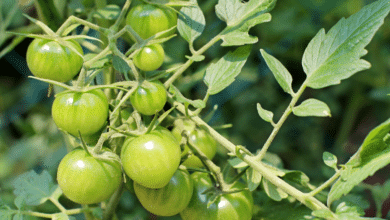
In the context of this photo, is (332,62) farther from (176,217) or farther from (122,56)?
(176,217)

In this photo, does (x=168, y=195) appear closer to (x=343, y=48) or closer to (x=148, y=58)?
(x=148, y=58)

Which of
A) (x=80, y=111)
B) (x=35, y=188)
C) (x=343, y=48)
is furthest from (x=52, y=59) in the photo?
(x=343, y=48)

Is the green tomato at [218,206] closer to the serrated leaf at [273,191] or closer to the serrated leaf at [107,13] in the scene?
the serrated leaf at [273,191]

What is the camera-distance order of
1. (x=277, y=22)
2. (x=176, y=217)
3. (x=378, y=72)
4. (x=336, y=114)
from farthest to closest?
(x=336, y=114) < (x=378, y=72) < (x=277, y=22) < (x=176, y=217)

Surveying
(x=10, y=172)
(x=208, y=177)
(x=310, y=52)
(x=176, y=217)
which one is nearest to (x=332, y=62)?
(x=310, y=52)

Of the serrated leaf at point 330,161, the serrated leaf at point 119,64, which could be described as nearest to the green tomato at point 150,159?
the serrated leaf at point 119,64

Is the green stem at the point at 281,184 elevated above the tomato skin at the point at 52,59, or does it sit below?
below
